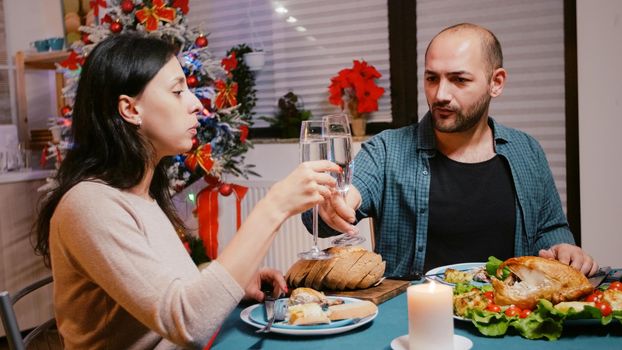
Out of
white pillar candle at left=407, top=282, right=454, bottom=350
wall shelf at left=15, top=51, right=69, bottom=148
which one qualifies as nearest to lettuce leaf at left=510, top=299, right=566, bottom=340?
white pillar candle at left=407, top=282, right=454, bottom=350

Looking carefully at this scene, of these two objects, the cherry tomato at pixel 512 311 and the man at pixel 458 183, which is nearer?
the cherry tomato at pixel 512 311

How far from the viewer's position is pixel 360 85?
3863mm

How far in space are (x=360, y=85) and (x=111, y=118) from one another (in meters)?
2.64

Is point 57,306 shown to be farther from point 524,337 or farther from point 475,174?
point 475,174

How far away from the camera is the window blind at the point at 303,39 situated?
4.06m

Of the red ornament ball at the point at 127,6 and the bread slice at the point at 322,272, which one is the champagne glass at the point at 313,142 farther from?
the red ornament ball at the point at 127,6

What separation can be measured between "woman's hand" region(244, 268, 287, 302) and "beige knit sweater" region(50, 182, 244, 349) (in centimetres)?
13

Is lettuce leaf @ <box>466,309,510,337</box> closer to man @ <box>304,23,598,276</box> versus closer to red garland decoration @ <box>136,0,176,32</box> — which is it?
man @ <box>304,23,598,276</box>

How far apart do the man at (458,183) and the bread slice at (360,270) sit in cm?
56

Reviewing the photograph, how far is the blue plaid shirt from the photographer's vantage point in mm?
2045

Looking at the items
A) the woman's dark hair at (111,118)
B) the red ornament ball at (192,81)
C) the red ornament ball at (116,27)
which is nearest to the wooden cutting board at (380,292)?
the woman's dark hair at (111,118)

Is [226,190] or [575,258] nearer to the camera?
[575,258]

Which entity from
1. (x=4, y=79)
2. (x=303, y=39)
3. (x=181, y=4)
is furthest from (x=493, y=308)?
(x=4, y=79)

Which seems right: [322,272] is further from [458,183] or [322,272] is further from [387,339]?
[458,183]
